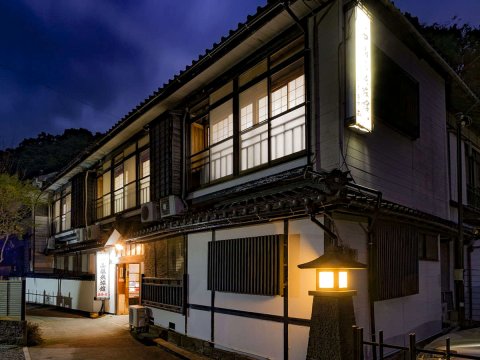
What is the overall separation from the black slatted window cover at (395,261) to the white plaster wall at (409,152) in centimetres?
107

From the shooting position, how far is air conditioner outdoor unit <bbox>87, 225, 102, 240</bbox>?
24812 mm

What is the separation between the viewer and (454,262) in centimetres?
1780

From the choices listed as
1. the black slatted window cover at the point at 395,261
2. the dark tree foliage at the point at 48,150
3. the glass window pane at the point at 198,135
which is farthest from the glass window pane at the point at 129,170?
the dark tree foliage at the point at 48,150

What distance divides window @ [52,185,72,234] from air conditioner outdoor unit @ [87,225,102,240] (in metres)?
7.57

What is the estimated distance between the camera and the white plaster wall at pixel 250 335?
442 inches

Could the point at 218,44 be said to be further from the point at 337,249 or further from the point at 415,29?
the point at 337,249

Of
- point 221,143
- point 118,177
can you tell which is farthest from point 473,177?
point 118,177

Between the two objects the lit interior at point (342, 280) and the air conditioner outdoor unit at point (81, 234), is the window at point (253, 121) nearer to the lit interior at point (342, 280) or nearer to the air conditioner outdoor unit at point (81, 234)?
the lit interior at point (342, 280)

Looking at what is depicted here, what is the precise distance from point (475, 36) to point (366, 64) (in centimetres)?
1959

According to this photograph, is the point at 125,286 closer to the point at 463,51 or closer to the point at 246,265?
the point at 246,265

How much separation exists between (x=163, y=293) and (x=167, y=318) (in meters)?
0.97

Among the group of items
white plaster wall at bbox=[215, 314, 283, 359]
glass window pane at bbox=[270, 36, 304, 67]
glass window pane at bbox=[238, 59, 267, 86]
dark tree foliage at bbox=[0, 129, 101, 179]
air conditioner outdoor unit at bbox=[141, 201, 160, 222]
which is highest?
dark tree foliage at bbox=[0, 129, 101, 179]

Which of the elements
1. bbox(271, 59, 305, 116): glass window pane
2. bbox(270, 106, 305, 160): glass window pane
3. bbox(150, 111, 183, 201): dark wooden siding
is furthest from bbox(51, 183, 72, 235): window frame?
bbox(270, 106, 305, 160): glass window pane

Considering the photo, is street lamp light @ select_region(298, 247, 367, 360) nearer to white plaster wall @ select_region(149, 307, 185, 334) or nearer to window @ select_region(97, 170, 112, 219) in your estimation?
white plaster wall @ select_region(149, 307, 185, 334)
